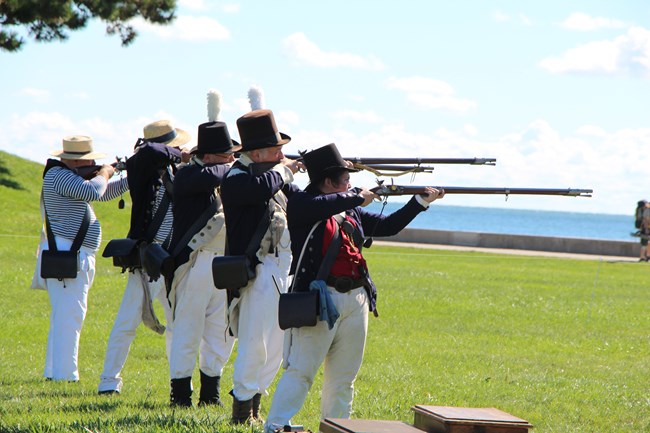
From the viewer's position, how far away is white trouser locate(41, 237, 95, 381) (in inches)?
344

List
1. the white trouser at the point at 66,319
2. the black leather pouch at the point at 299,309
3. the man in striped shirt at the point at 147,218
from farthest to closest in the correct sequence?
the white trouser at the point at 66,319
the man in striped shirt at the point at 147,218
the black leather pouch at the point at 299,309

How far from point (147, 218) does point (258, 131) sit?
170 cm

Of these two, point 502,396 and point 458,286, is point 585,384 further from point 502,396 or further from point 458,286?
point 458,286

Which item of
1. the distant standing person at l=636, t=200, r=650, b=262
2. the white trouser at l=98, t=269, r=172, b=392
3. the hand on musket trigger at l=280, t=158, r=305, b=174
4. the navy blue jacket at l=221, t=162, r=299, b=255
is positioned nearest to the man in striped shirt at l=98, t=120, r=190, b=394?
the white trouser at l=98, t=269, r=172, b=392

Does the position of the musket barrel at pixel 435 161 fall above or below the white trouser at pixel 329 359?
above

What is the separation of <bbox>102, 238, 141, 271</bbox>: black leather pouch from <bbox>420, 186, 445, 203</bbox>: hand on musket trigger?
2.52 metres

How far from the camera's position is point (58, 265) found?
8.65 m

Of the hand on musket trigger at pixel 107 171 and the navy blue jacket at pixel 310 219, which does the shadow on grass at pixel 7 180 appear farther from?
the navy blue jacket at pixel 310 219

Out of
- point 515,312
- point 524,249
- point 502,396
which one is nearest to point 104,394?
point 502,396

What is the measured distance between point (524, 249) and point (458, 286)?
55.7 ft

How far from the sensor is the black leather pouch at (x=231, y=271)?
22.3ft

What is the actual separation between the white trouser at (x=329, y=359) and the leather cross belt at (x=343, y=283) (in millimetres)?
28

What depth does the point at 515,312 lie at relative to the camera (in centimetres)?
1573

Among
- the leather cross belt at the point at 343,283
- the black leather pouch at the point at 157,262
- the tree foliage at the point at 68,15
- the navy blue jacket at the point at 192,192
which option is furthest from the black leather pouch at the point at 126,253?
the tree foliage at the point at 68,15
